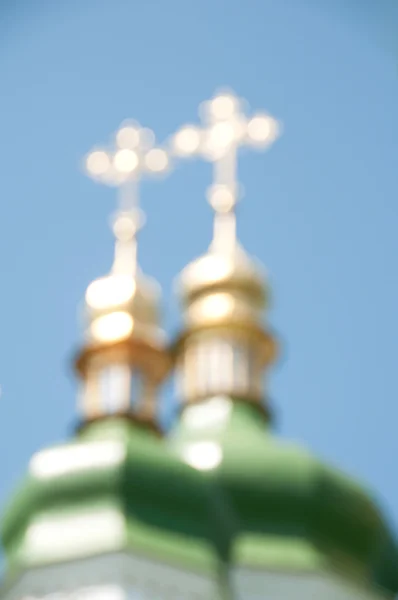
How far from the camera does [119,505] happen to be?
43.1 feet

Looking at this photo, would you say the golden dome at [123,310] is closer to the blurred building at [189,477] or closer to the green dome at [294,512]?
the blurred building at [189,477]

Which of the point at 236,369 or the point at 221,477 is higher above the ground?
the point at 236,369

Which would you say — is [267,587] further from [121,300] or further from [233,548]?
[121,300]

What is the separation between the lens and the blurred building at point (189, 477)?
13023 mm

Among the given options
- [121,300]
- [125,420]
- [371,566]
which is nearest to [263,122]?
[121,300]

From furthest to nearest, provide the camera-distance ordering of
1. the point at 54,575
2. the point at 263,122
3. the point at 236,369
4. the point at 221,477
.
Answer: the point at 263,122 → the point at 236,369 → the point at 221,477 → the point at 54,575

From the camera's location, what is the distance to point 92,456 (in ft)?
44.2

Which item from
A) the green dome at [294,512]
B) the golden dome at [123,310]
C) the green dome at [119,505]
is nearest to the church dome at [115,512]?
the green dome at [119,505]

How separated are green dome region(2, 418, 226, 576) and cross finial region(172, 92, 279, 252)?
123 inches

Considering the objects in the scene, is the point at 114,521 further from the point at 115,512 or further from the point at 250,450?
the point at 250,450

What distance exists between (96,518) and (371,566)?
2083 millimetres

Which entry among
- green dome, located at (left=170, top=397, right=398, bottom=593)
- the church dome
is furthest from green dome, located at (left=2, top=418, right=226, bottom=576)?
green dome, located at (left=170, top=397, right=398, bottom=593)

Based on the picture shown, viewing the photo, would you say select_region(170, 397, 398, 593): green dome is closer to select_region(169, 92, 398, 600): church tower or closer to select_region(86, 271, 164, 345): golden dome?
select_region(169, 92, 398, 600): church tower

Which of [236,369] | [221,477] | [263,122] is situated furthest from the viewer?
[263,122]
